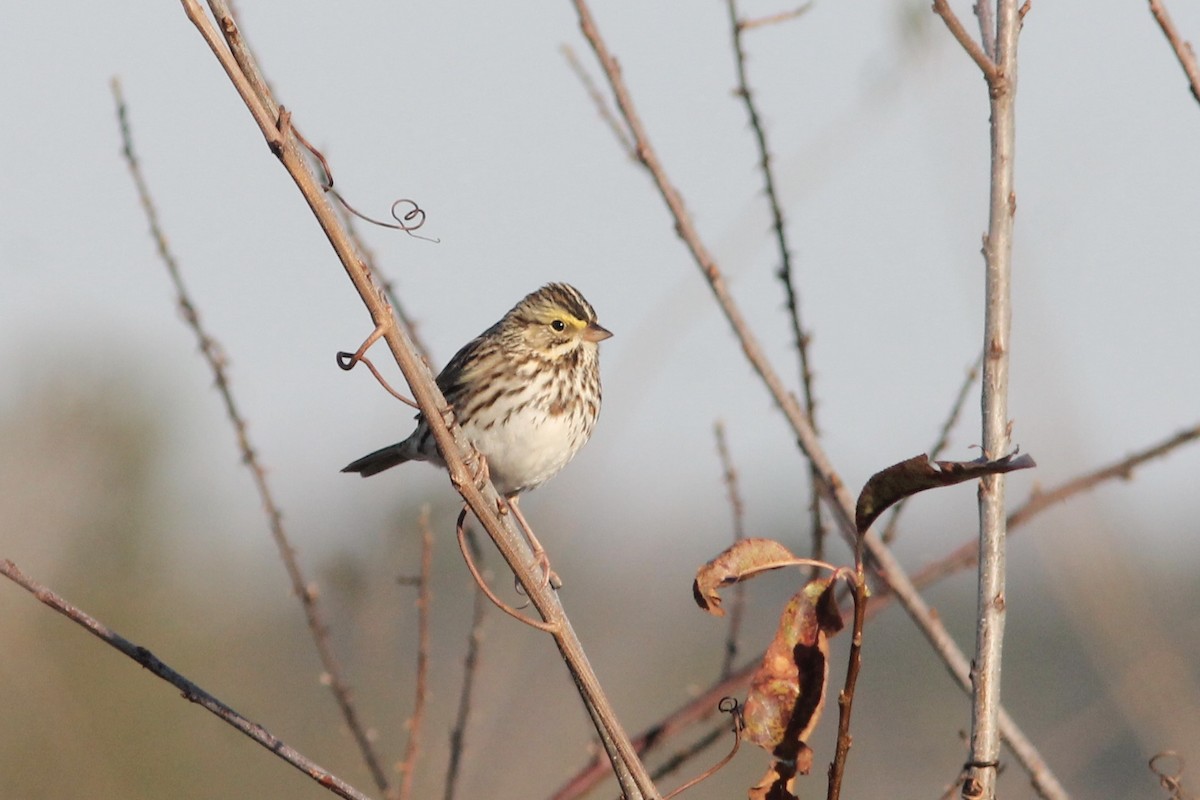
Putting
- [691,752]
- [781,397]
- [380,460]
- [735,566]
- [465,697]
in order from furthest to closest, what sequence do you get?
[380,460] < [691,752] < [465,697] < [781,397] < [735,566]

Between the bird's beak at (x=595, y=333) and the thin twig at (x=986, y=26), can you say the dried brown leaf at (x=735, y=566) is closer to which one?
the thin twig at (x=986, y=26)

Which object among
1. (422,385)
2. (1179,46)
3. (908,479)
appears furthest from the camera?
(1179,46)

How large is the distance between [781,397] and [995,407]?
2.36 feet

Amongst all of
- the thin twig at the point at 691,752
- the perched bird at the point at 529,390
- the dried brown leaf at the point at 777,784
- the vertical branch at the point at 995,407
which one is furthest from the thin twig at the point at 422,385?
the perched bird at the point at 529,390

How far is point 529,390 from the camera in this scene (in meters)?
4.90

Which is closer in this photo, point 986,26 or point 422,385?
point 422,385

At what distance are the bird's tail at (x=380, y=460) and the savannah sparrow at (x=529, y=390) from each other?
0.10m

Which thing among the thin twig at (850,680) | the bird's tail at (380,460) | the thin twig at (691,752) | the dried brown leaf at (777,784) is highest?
the bird's tail at (380,460)

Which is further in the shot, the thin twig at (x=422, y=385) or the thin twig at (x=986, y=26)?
the thin twig at (x=986, y=26)

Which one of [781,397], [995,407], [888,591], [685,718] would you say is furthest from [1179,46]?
[685,718]

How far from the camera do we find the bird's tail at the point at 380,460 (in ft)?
17.8

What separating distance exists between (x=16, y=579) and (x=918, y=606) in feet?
5.17

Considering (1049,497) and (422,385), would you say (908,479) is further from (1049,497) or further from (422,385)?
(1049,497)

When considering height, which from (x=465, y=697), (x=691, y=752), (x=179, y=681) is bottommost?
(x=691, y=752)
